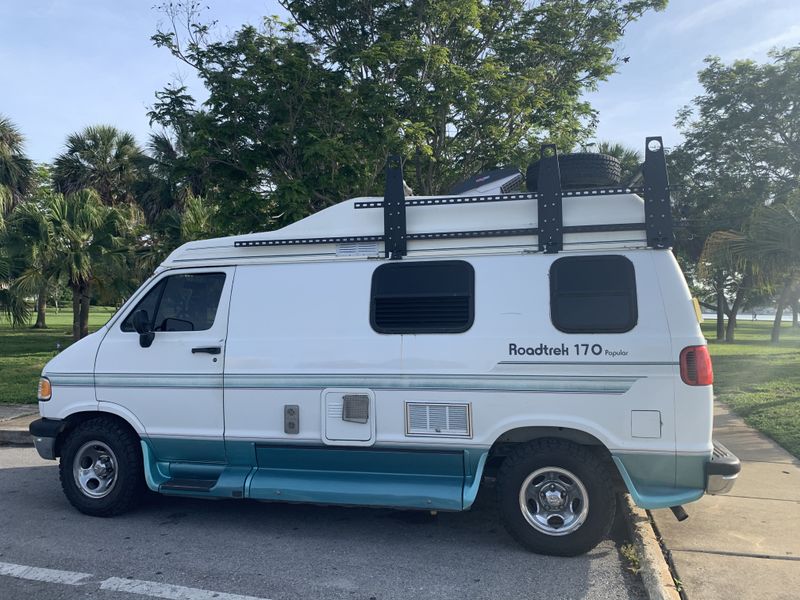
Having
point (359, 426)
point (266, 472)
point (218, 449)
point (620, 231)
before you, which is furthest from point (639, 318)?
point (218, 449)

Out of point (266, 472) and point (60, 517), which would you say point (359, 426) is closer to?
point (266, 472)

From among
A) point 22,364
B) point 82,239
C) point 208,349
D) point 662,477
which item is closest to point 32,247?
point 82,239

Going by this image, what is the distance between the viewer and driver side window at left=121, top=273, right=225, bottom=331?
217 inches

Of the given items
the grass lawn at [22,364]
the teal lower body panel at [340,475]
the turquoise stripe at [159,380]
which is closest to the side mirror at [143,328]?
the turquoise stripe at [159,380]

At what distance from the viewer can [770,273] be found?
11562mm

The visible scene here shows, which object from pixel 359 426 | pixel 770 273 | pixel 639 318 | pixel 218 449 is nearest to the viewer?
pixel 639 318

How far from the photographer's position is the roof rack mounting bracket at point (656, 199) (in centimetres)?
465

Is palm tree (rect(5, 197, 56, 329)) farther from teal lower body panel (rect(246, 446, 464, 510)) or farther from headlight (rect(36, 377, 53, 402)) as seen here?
teal lower body panel (rect(246, 446, 464, 510))

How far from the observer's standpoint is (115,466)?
5.61 m

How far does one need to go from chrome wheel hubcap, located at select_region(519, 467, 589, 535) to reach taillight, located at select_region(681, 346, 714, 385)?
107cm

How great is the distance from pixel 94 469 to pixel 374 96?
6.69 m

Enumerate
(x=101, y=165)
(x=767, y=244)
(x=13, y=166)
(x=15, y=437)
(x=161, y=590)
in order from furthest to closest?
(x=101, y=165)
(x=13, y=166)
(x=767, y=244)
(x=15, y=437)
(x=161, y=590)

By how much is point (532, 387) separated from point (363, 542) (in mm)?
1826

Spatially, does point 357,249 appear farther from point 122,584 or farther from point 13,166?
point 13,166
